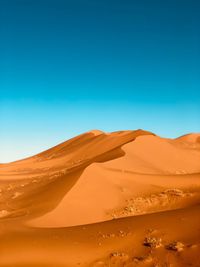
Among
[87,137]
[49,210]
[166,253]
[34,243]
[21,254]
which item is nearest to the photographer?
[166,253]

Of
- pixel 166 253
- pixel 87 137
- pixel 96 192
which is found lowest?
pixel 166 253

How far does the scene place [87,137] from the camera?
52.9 meters

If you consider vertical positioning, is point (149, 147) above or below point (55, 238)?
above

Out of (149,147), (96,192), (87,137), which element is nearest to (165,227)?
(96,192)

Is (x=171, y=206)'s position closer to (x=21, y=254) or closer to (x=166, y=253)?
(x=166, y=253)

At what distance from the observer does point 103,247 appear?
8797 millimetres

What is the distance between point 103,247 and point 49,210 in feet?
16.5

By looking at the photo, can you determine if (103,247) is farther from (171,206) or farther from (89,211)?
(171,206)

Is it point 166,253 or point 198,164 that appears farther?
point 198,164

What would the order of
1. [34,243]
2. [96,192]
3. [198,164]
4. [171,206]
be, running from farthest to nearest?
[198,164] → [96,192] → [171,206] → [34,243]

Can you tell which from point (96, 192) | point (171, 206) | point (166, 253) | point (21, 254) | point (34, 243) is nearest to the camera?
point (166, 253)

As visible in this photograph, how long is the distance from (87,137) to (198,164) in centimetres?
2286

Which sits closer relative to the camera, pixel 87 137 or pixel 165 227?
pixel 165 227

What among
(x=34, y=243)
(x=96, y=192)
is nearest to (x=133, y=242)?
(x=34, y=243)
